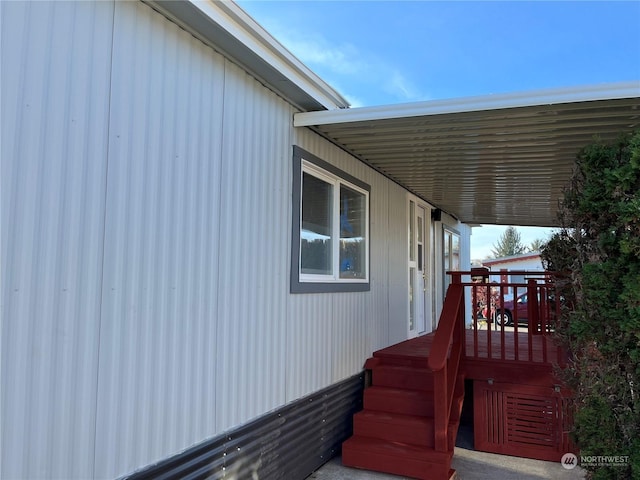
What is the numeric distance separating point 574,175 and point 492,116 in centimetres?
69

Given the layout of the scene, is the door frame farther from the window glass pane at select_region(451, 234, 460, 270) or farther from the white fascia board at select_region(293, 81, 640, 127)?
the white fascia board at select_region(293, 81, 640, 127)

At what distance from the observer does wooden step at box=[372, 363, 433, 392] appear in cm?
456

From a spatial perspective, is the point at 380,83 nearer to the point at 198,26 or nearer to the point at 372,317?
the point at 372,317

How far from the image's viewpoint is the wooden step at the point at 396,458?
12.1 ft

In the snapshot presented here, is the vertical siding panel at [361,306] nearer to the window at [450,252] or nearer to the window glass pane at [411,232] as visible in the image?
the window glass pane at [411,232]

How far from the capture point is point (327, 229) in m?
4.34

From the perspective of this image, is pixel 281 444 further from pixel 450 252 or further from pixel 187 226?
pixel 450 252

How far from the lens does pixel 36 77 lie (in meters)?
1.83

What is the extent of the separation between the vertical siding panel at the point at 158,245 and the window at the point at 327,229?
1.03 metres

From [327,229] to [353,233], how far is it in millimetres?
627

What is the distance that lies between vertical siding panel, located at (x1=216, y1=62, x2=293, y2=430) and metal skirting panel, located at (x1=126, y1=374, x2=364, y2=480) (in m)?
0.13

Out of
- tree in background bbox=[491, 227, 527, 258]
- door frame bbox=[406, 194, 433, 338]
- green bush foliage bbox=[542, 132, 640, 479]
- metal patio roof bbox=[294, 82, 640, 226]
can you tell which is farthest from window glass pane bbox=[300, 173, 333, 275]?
tree in background bbox=[491, 227, 527, 258]

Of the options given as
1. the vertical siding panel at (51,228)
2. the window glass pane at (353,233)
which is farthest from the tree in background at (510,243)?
the vertical siding panel at (51,228)

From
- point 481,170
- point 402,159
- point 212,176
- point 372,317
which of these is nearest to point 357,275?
point 372,317
